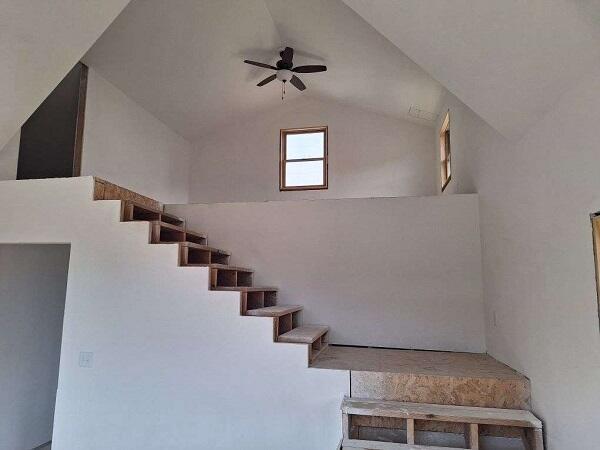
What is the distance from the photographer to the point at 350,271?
158 inches

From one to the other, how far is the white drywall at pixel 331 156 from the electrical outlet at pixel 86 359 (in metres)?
3.68

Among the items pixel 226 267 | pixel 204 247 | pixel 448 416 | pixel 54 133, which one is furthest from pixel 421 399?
pixel 54 133

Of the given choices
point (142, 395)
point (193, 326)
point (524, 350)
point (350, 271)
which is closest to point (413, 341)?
point (350, 271)

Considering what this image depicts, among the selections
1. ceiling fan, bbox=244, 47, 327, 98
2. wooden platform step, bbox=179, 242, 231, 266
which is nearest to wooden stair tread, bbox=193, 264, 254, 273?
wooden platform step, bbox=179, 242, 231, 266

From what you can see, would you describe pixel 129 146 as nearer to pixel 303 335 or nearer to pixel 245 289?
pixel 245 289

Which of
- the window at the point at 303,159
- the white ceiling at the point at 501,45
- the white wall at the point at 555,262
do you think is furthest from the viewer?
the window at the point at 303,159

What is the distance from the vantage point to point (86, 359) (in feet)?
10.6

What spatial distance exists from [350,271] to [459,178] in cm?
167

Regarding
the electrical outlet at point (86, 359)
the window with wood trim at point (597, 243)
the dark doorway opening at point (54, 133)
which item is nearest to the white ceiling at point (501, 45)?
the window with wood trim at point (597, 243)

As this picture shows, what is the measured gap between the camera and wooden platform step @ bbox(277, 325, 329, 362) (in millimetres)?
2967

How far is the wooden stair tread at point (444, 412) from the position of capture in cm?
242

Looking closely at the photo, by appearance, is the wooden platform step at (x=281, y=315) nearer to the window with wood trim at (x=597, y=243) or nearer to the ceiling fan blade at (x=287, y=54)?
the window with wood trim at (x=597, y=243)

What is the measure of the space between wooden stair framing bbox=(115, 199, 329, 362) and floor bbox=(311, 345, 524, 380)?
0.62 ft

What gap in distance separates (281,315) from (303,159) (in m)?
3.78
